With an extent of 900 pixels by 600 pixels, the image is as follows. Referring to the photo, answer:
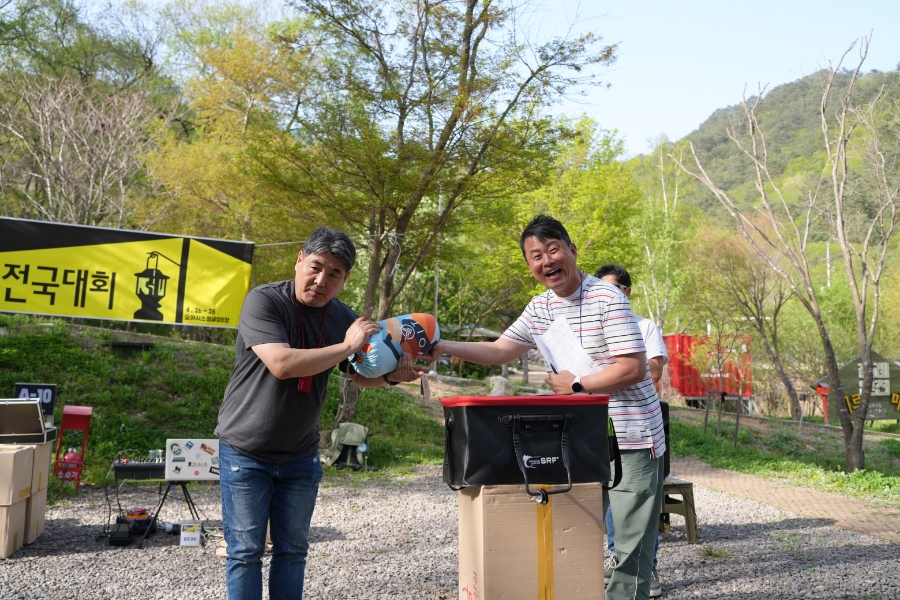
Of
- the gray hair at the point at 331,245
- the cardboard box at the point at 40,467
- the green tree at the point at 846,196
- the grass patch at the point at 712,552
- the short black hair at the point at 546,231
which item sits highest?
the green tree at the point at 846,196

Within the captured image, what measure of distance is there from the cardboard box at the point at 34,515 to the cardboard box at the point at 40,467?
0.06 m

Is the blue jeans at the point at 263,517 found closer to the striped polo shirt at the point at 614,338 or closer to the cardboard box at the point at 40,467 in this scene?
the striped polo shirt at the point at 614,338

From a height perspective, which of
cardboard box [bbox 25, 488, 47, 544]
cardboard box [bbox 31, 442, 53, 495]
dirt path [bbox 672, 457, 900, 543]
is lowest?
dirt path [bbox 672, 457, 900, 543]

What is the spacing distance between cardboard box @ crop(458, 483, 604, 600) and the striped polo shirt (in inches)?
20.9

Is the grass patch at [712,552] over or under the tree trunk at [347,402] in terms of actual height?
under

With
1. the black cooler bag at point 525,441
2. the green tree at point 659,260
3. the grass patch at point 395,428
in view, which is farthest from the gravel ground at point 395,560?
the green tree at point 659,260

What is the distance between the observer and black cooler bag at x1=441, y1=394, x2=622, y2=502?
2.46m

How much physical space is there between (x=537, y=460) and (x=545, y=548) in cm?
29

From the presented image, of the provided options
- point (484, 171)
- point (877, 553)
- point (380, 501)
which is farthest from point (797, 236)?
point (380, 501)

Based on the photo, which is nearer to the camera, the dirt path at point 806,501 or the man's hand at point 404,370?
the man's hand at point 404,370

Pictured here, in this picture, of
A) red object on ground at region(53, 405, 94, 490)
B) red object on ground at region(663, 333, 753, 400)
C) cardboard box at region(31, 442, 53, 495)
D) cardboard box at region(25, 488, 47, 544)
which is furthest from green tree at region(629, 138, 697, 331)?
cardboard box at region(25, 488, 47, 544)

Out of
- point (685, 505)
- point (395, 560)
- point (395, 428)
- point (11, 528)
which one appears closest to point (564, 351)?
point (395, 560)

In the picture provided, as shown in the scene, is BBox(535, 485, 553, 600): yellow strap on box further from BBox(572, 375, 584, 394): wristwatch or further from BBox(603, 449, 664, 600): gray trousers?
BBox(603, 449, 664, 600): gray trousers

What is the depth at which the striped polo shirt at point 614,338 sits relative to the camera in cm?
287
